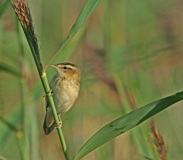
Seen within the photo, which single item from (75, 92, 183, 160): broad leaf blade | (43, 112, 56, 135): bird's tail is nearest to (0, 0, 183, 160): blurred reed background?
(43, 112, 56, 135): bird's tail

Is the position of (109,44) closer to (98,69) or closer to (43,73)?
(98,69)

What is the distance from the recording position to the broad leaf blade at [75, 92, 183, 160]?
167 centimetres

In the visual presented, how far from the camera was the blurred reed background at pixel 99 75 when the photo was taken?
250 cm

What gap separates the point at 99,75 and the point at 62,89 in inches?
31.0

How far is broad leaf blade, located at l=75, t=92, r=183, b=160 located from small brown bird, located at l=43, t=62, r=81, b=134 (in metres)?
0.93

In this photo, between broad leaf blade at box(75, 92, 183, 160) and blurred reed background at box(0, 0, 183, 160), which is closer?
broad leaf blade at box(75, 92, 183, 160)

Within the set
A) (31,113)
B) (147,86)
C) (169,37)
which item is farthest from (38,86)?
(169,37)

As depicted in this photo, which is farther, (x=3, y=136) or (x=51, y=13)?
(x=51, y=13)

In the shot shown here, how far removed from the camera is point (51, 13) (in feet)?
13.1

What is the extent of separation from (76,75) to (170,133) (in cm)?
55

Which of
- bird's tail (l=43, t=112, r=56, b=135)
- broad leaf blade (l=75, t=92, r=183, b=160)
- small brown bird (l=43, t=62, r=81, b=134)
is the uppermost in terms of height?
small brown bird (l=43, t=62, r=81, b=134)

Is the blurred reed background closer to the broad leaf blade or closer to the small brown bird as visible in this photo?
the small brown bird

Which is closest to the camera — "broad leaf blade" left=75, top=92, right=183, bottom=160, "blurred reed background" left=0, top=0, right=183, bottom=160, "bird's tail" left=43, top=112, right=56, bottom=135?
"broad leaf blade" left=75, top=92, right=183, bottom=160

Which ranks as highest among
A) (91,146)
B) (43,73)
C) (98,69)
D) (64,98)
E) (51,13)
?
(51,13)
